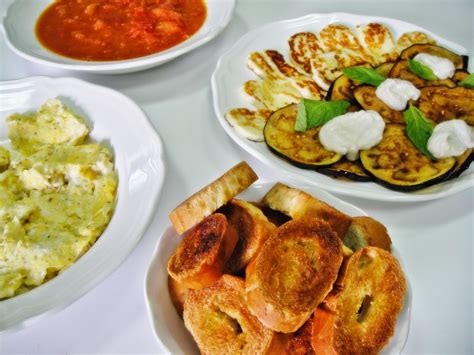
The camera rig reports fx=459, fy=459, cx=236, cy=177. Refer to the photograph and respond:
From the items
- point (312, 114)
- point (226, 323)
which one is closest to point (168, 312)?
point (226, 323)

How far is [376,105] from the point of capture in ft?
6.89

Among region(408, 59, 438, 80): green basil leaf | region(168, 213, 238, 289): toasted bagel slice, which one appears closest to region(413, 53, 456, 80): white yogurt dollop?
region(408, 59, 438, 80): green basil leaf

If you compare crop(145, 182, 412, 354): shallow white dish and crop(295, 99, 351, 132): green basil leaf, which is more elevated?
crop(295, 99, 351, 132): green basil leaf

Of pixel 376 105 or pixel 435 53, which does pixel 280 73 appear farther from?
pixel 435 53

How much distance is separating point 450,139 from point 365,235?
726 millimetres

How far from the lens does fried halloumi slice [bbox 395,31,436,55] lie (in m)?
2.53

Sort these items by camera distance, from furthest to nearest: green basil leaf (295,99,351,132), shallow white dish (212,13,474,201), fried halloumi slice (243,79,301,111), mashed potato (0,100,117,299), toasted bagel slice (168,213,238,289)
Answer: fried halloumi slice (243,79,301,111) < green basil leaf (295,99,351,132) < shallow white dish (212,13,474,201) < mashed potato (0,100,117,299) < toasted bagel slice (168,213,238,289)

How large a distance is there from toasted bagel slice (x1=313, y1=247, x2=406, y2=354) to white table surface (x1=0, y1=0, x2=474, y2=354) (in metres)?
0.32

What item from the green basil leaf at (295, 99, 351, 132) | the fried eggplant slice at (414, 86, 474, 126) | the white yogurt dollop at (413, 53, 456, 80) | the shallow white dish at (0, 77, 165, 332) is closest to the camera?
the shallow white dish at (0, 77, 165, 332)

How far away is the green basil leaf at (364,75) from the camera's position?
215cm

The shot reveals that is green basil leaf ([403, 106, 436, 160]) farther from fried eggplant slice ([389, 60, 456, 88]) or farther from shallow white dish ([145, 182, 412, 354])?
shallow white dish ([145, 182, 412, 354])

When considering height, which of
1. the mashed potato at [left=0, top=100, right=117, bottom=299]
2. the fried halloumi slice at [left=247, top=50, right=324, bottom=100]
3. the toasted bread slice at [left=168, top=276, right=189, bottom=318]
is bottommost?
the mashed potato at [left=0, top=100, right=117, bottom=299]

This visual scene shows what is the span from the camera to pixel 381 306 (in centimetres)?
124

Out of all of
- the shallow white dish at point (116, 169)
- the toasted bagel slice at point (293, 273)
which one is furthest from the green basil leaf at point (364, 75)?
the toasted bagel slice at point (293, 273)
